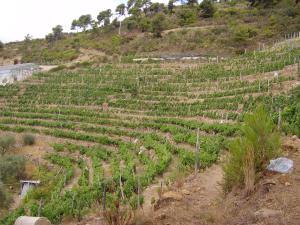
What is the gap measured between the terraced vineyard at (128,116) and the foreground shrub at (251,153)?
2.89 metres

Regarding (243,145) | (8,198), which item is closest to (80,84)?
(8,198)

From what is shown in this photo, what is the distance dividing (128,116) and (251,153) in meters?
18.0

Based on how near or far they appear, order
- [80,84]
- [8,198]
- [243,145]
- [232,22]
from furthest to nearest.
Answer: [232,22] → [80,84] → [8,198] → [243,145]

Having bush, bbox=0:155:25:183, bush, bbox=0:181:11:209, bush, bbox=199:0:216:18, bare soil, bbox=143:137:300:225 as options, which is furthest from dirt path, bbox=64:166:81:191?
bush, bbox=199:0:216:18

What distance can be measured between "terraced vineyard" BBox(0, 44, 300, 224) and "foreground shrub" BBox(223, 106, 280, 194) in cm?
289

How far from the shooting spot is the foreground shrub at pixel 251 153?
7.75 m

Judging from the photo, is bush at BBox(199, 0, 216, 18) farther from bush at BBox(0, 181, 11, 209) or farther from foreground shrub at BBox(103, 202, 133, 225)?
foreground shrub at BBox(103, 202, 133, 225)

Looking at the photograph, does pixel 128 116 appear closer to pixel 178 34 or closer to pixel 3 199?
pixel 3 199

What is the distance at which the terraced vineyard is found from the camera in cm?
1430

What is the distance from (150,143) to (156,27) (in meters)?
33.5

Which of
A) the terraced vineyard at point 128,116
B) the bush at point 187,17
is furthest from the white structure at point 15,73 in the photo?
the bush at point 187,17

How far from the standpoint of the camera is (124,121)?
81.8 feet

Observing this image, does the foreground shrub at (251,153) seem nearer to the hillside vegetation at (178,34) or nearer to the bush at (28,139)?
the bush at (28,139)

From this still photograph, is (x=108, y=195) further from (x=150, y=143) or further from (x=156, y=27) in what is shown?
(x=156, y=27)
